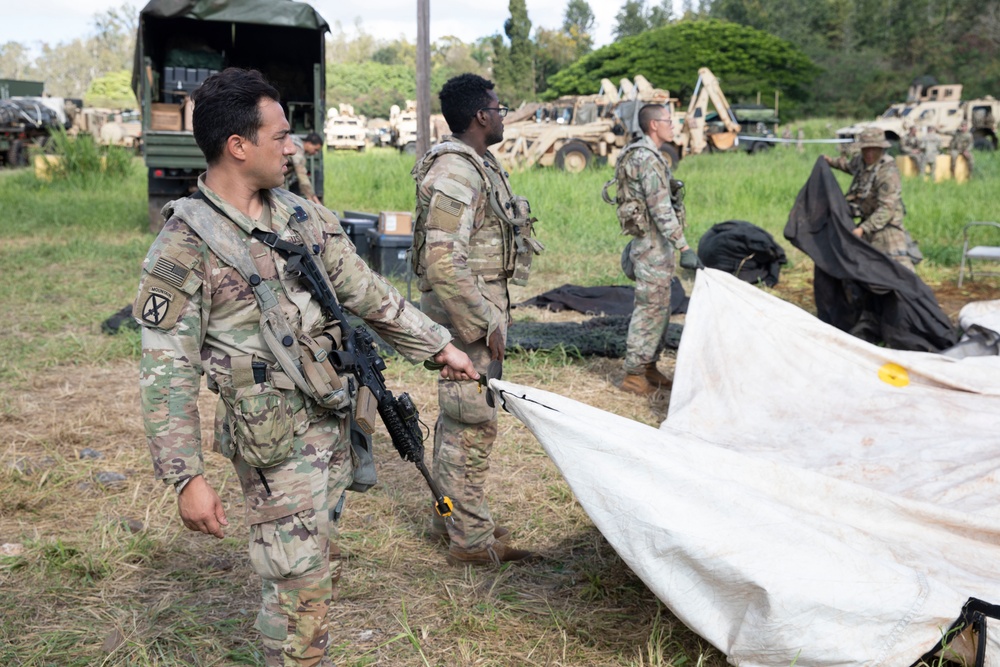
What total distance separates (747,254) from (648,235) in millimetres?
3380

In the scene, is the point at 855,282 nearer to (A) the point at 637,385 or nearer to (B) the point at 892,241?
(B) the point at 892,241

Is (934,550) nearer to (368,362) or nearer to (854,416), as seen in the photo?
(854,416)

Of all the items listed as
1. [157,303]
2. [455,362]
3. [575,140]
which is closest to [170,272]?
[157,303]

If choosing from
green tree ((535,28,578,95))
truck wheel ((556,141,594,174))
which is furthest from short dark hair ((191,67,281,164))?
green tree ((535,28,578,95))

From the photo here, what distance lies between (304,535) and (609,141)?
1758 centimetres

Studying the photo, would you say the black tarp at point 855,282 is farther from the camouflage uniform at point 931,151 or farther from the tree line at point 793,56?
the tree line at point 793,56

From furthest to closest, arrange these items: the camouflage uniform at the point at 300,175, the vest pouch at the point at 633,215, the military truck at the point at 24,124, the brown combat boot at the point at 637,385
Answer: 1. the military truck at the point at 24,124
2. the camouflage uniform at the point at 300,175
3. the brown combat boot at the point at 637,385
4. the vest pouch at the point at 633,215

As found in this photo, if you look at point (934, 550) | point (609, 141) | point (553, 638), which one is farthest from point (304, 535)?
point (609, 141)

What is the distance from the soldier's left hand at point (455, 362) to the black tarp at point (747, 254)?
20.3 ft

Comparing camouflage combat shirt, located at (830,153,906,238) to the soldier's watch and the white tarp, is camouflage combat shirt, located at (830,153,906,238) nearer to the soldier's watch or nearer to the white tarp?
the white tarp

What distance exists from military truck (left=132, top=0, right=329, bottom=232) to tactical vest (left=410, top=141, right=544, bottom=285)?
7418mm

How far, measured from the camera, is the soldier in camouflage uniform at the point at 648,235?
17.1 feet

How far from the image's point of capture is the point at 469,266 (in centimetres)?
322

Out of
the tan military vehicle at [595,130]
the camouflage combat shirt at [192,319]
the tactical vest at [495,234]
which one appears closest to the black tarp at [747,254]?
the tactical vest at [495,234]
